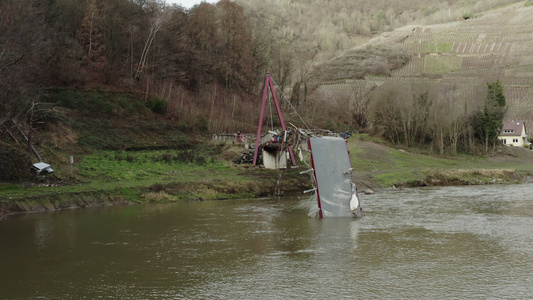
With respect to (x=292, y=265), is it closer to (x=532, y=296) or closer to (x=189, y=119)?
(x=532, y=296)

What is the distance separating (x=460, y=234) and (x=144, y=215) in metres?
16.8

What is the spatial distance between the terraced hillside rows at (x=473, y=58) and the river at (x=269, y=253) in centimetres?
5583

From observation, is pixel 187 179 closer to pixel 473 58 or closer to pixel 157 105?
pixel 157 105

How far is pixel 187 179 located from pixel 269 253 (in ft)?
67.0

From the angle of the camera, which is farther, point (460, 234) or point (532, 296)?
point (460, 234)

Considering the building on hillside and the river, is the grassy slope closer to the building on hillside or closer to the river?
the river

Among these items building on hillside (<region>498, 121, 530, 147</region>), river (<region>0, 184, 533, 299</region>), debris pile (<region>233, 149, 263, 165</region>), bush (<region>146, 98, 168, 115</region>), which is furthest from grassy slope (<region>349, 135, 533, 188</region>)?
building on hillside (<region>498, 121, 530, 147</region>)

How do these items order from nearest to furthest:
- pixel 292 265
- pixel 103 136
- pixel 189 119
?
pixel 292 265, pixel 103 136, pixel 189 119

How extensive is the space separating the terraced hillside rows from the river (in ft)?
183

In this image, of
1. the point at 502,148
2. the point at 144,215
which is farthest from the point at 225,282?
the point at 502,148

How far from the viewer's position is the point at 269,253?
66.1ft

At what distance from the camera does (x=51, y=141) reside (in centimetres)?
4419

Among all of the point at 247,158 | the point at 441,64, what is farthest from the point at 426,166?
the point at 441,64

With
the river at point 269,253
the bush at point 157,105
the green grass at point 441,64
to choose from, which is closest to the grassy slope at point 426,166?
the river at point 269,253
